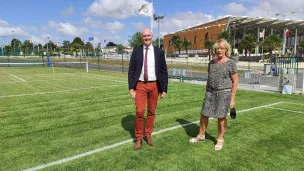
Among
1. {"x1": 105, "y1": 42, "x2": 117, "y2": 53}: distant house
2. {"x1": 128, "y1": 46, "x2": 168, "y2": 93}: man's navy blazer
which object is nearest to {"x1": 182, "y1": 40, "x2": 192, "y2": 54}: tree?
{"x1": 105, "y1": 42, "x2": 117, "y2": 53}: distant house

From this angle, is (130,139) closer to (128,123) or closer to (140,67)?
(128,123)

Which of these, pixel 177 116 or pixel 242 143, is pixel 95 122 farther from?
pixel 242 143

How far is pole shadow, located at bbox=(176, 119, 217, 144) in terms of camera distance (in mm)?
5379

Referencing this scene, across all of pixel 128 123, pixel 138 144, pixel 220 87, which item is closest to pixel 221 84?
pixel 220 87

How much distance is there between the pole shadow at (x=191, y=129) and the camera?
212 inches

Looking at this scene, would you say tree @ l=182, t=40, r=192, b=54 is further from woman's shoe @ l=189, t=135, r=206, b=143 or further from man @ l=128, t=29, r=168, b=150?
man @ l=128, t=29, r=168, b=150

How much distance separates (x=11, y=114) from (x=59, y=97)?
2.77 m

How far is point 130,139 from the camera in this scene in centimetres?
525

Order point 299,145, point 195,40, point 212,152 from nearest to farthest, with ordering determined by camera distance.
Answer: point 212,152 → point 299,145 → point 195,40

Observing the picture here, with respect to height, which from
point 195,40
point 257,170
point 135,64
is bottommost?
point 257,170

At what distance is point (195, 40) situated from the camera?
8219 centimetres

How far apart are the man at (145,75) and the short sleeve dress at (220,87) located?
0.86 metres

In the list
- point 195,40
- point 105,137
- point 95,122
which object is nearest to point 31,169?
point 105,137

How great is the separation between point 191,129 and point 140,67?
88.0 inches
